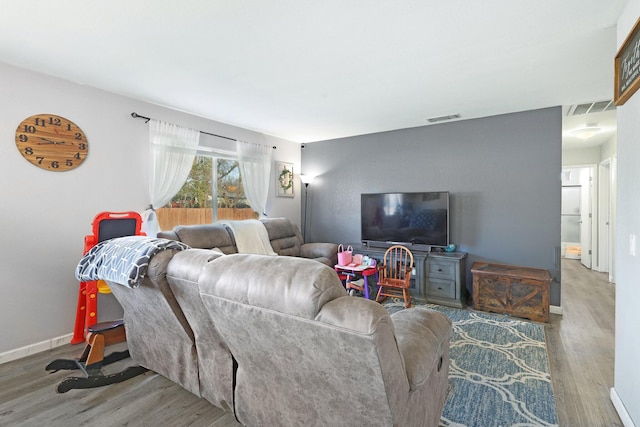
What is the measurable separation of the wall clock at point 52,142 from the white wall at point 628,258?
4320 mm

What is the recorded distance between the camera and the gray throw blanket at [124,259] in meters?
1.74

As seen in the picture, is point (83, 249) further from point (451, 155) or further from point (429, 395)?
point (451, 155)

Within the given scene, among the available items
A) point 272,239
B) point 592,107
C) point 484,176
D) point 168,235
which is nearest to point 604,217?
point 592,107

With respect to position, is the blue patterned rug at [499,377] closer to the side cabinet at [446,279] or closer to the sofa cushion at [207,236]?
the side cabinet at [446,279]

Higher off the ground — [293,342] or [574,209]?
[574,209]

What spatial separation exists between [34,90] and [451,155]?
471cm

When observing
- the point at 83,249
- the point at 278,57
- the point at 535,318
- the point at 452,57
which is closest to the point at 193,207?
the point at 83,249

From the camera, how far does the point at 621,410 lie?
1.88m

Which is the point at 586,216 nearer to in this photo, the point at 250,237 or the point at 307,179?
the point at 307,179

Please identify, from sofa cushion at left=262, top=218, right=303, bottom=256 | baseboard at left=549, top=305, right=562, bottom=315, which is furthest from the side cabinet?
sofa cushion at left=262, top=218, right=303, bottom=256

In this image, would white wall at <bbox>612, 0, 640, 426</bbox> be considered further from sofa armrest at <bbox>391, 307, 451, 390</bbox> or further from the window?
the window

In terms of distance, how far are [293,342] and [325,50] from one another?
2149 mm

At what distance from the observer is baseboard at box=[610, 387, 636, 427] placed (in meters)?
1.76

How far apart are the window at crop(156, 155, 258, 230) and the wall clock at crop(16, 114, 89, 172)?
1.02m
